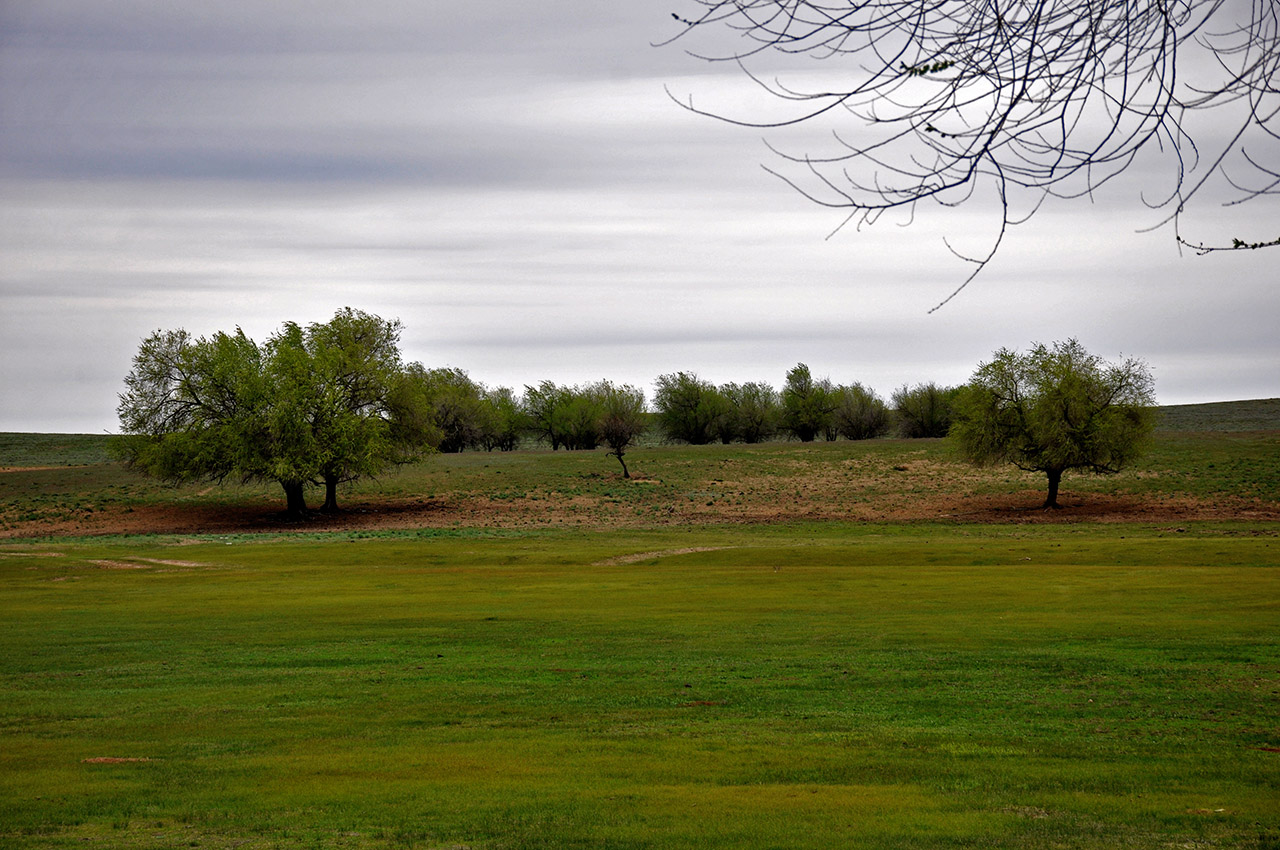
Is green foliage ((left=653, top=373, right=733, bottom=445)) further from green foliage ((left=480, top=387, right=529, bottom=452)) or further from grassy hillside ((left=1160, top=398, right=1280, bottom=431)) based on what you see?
grassy hillside ((left=1160, top=398, right=1280, bottom=431))

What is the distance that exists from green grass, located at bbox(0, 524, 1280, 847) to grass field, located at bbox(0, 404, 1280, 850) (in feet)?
0.19

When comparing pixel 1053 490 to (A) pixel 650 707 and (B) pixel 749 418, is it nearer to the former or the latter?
(A) pixel 650 707

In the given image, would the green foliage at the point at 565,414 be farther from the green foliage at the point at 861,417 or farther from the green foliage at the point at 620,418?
the green foliage at the point at 861,417

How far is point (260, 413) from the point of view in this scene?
60.1 m

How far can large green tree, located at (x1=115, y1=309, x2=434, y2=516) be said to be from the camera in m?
59.2

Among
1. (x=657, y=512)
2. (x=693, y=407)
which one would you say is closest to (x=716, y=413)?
(x=693, y=407)

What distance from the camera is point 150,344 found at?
6300 cm

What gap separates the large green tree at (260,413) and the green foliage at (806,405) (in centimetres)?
7132

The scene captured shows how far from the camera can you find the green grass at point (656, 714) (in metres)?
8.34

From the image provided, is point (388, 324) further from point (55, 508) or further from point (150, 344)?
point (55, 508)

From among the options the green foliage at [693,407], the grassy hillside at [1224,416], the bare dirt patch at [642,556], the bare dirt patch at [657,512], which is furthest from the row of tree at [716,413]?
the bare dirt patch at [642,556]

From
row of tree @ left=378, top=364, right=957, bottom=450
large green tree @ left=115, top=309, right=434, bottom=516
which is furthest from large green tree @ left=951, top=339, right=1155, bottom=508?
row of tree @ left=378, top=364, right=957, bottom=450

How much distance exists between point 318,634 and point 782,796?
1278 cm

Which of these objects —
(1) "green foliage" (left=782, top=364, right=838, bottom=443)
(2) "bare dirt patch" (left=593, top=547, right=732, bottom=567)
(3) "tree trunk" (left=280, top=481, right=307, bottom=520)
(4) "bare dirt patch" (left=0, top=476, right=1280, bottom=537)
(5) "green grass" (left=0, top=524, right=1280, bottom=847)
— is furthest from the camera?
(1) "green foliage" (left=782, top=364, right=838, bottom=443)
